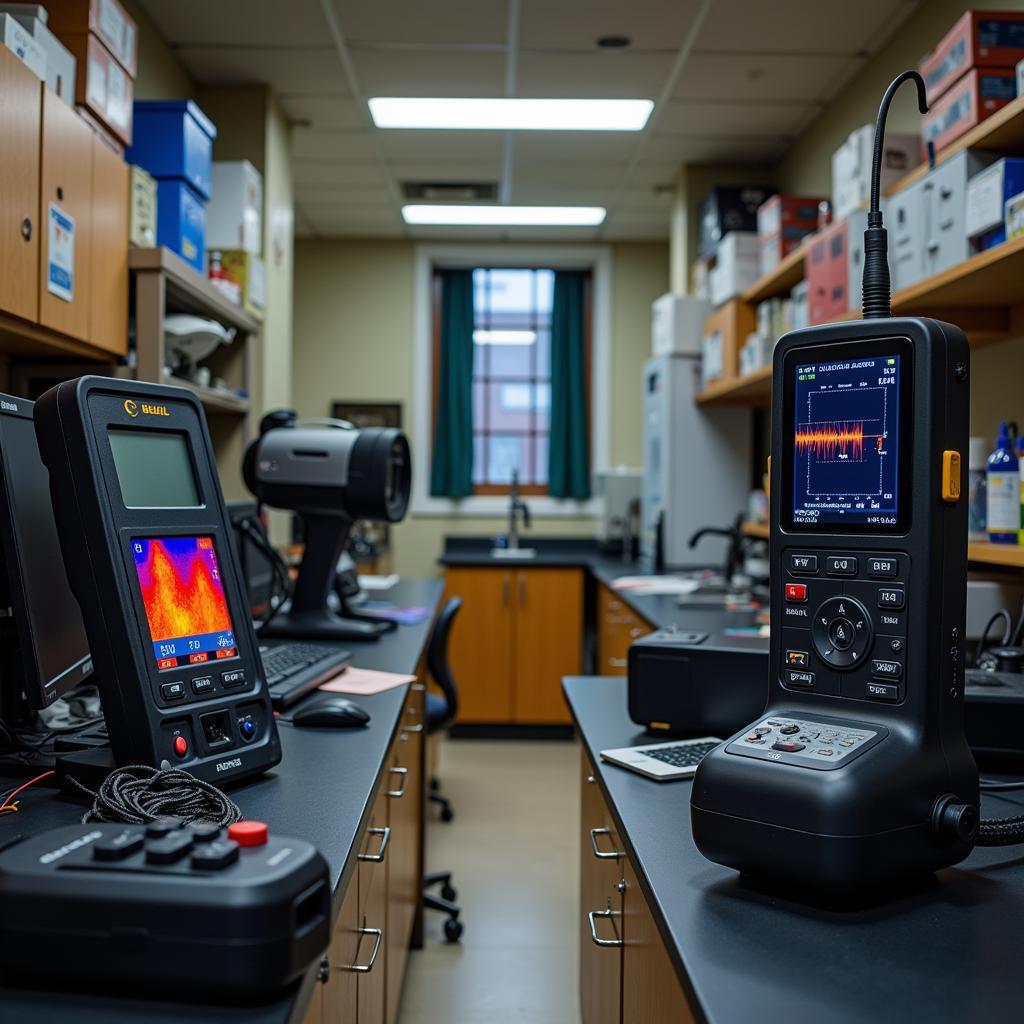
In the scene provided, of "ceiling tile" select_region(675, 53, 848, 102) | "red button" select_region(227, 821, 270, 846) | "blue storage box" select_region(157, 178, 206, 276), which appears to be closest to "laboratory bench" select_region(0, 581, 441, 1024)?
"red button" select_region(227, 821, 270, 846)

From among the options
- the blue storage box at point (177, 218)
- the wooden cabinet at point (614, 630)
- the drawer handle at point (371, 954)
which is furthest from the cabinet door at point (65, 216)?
the wooden cabinet at point (614, 630)

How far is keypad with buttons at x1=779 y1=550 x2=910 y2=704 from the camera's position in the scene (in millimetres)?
950

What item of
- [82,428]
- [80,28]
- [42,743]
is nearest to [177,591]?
[82,428]

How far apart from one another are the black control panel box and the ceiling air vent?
16.3 ft

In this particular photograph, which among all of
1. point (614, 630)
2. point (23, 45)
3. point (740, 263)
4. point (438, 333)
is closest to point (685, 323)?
point (740, 263)

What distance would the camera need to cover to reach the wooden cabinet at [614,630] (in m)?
3.76

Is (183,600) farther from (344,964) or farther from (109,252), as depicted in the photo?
(109,252)

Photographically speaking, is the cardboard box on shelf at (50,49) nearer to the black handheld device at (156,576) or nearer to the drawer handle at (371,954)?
the black handheld device at (156,576)

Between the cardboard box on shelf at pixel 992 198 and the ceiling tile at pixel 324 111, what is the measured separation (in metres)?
2.89

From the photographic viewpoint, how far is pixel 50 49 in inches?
86.7

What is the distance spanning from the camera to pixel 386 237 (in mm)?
6328

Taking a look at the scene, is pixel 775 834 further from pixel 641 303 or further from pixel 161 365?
pixel 641 303

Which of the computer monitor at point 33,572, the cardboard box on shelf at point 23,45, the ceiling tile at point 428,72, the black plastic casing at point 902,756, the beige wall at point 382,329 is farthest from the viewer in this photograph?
the beige wall at point 382,329

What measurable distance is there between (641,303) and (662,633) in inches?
196
